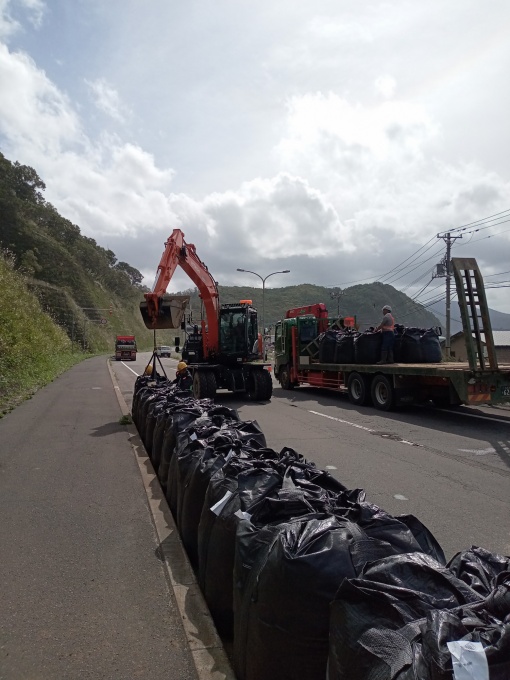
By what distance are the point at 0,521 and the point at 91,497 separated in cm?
100

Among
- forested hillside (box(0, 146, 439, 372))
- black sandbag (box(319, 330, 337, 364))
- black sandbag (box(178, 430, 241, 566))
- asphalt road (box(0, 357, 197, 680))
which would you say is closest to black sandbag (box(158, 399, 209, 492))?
asphalt road (box(0, 357, 197, 680))

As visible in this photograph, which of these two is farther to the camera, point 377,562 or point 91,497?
point 91,497

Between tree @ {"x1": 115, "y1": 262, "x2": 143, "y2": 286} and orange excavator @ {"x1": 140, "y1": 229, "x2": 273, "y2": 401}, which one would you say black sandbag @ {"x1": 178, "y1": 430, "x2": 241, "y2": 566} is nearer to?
orange excavator @ {"x1": 140, "y1": 229, "x2": 273, "y2": 401}

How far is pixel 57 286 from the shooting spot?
73.1 metres

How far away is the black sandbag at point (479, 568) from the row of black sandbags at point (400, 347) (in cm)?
1177

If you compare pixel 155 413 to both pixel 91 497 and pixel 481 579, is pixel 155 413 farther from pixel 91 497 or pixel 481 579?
pixel 481 579

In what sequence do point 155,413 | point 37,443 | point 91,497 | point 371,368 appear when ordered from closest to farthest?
point 91,497
point 155,413
point 37,443
point 371,368

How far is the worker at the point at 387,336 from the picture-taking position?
13.6m

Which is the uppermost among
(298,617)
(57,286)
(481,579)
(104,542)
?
(57,286)

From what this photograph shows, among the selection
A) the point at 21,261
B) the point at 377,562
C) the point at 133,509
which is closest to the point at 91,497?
the point at 133,509

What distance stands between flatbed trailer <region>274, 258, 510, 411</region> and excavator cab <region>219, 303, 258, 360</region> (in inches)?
92.2

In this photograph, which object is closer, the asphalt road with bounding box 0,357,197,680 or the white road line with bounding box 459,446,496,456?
the asphalt road with bounding box 0,357,197,680

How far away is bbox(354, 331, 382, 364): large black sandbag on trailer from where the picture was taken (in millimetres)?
14047

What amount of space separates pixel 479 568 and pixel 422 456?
6255 millimetres
